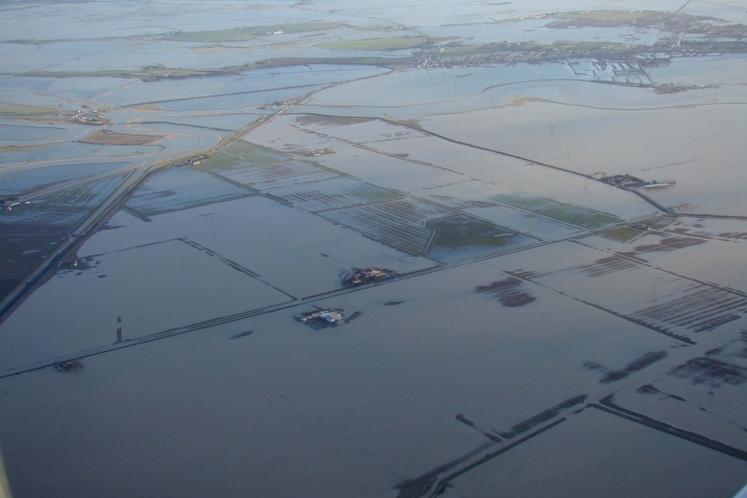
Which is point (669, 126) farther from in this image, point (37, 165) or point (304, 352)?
point (37, 165)

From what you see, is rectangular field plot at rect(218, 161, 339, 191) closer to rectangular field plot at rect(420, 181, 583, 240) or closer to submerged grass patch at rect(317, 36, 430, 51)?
rectangular field plot at rect(420, 181, 583, 240)

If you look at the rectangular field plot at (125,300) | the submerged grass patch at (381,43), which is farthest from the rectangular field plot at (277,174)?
the submerged grass patch at (381,43)

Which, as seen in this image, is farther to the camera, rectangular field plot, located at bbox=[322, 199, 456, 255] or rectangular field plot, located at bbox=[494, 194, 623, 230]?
rectangular field plot, located at bbox=[494, 194, 623, 230]

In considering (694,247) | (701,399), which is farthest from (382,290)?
(694,247)

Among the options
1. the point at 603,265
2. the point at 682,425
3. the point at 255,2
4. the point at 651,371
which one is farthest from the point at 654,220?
the point at 255,2

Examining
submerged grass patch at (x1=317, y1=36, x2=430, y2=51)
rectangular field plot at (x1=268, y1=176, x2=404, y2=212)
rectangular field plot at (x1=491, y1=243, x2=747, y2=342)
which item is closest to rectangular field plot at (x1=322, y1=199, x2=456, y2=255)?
→ rectangular field plot at (x1=268, y1=176, x2=404, y2=212)

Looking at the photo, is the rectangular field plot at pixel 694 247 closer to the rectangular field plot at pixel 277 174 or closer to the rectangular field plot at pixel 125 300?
the rectangular field plot at pixel 125 300
